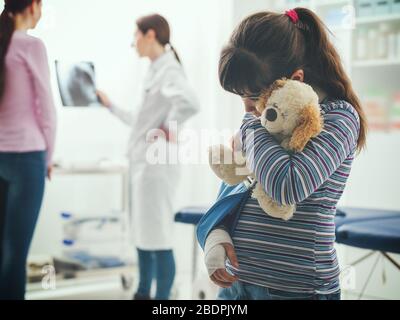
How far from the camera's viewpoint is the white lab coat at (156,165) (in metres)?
2.08

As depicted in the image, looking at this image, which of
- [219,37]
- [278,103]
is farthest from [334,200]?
[219,37]

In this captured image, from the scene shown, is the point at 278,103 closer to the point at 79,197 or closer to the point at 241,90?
the point at 241,90

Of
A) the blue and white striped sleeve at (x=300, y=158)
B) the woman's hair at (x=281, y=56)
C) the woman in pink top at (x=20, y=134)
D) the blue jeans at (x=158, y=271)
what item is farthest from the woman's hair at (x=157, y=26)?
the blue and white striped sleeve at (x=300, y=158)

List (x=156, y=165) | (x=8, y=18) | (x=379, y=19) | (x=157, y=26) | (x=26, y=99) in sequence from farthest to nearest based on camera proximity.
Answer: (x=379, y=19) → (x=156, y=165) → (x=157, y=26) → (x=26, y=99) → (x=8, y=18)

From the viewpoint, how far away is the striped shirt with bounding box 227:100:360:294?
0.87m

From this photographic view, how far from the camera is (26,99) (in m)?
1.40

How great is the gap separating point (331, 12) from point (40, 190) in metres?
1.10

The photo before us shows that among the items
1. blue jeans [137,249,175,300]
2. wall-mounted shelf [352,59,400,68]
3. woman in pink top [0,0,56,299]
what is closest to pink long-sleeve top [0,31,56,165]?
woman in pink top [0,0,56,299]

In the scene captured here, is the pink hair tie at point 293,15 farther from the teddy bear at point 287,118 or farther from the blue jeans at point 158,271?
the blue jeans at point 158,271

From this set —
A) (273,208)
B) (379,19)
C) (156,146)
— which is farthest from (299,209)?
(379,19)

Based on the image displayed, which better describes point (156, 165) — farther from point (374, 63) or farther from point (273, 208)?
point (273, 208)

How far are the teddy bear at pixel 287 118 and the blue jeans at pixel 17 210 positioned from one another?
657mm

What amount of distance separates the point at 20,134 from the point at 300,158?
0.77 metres
